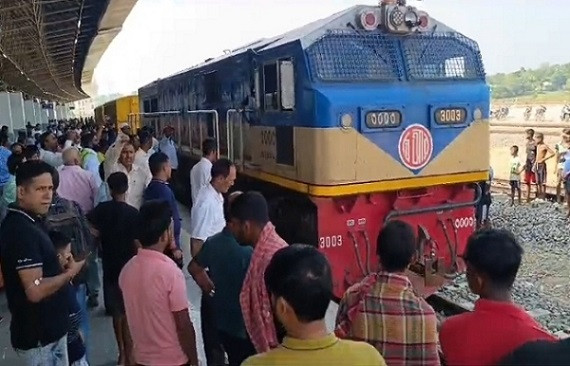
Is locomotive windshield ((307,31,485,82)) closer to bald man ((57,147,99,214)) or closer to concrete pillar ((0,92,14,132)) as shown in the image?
bald man ((57,147,99,214))

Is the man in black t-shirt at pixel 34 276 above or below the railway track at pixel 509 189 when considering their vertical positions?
above

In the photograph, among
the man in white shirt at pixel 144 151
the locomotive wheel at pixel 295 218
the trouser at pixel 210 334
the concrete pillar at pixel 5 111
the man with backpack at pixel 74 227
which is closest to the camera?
the man with backpack at pixel 74 227

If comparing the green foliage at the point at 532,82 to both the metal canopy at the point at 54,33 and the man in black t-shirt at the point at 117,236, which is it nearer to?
the metal canopy at the point at 54,33

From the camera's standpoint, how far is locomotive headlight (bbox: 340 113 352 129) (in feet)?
20.3

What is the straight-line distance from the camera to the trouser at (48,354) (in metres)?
3.17

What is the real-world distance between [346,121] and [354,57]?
0.78m

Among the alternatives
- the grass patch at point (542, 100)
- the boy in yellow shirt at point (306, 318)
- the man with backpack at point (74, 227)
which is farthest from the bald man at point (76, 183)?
the grass patch at point (542, 100)

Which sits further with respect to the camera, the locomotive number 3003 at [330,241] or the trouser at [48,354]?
the locomotive number 3003 at [330,241]

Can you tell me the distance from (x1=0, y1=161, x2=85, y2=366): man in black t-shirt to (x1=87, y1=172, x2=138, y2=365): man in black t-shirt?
1.31 metres

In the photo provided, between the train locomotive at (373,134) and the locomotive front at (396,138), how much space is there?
11mm

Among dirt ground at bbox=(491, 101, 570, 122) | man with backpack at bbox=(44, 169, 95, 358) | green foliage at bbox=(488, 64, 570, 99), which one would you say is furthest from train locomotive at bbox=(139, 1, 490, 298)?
green foliage at bbox=(488, 64, 570, 99)

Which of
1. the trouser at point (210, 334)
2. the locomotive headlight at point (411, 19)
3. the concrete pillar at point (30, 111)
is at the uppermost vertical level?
the locomotive headlight at point (411, 19)

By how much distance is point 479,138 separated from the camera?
6.95 metres

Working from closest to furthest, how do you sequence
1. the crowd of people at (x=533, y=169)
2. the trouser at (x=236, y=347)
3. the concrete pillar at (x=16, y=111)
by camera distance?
the trouser at (x=236, y=347) → the crowd of people at (x=533, y=169) → the concrete pillar at (x=16, y=111)
